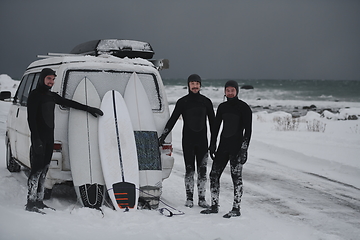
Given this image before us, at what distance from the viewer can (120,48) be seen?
8266 millimetres

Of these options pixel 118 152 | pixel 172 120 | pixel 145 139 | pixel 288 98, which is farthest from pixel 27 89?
pixel 288 98

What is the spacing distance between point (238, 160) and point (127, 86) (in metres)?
2.08

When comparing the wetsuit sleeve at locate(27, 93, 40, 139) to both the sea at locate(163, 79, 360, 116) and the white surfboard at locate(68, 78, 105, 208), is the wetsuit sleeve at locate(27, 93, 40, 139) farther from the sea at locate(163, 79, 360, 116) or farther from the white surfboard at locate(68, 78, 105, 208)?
the sea at locate(163, 79, 360, 116)

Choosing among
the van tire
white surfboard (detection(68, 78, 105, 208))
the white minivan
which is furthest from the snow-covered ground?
the white minivan

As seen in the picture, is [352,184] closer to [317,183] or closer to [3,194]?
[317,183]

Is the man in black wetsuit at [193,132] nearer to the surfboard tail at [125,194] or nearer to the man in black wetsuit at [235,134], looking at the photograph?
the man in black wetsuit at [235,134]

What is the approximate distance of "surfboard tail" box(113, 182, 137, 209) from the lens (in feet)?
16.9

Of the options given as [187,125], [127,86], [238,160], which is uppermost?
[127,86]

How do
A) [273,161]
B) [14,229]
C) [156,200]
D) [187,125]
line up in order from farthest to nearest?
[273,161], [187,125], [156,200], [14,229]

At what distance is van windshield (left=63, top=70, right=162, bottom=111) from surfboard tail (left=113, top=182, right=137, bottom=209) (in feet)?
4.40

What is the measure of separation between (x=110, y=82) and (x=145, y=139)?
3.43 ft

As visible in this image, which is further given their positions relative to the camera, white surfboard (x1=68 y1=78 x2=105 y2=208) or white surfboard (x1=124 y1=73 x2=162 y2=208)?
white surfboard (x1=124 y1=73 x2=162 y2=208)

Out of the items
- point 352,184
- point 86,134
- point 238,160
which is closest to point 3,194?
point 86,134

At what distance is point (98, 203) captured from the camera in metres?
5.17
